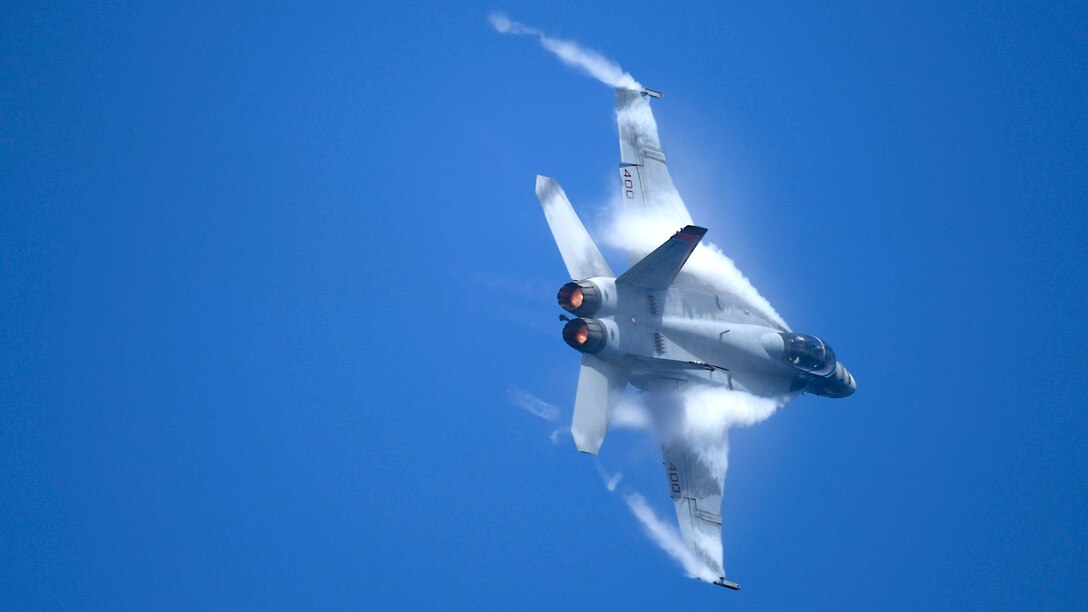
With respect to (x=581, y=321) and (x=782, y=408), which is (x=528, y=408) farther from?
(x=782, y=408)

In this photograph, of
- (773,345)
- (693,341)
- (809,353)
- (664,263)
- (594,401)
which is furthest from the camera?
(809,353)

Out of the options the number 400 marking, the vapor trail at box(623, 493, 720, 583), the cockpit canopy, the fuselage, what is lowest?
the vapor trail at box(623, 493, 720, 583)

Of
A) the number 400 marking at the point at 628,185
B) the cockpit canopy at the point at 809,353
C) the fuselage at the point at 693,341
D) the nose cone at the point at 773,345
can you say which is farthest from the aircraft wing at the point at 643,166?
the cockpit canopy at the point at 809,353

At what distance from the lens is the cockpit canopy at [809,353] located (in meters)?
25.4

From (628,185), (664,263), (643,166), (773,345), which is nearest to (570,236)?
(664,263)

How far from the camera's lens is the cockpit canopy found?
25375 mm

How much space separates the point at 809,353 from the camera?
25.6 meters

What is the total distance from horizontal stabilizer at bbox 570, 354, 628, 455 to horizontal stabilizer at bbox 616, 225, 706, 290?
1.91 metres

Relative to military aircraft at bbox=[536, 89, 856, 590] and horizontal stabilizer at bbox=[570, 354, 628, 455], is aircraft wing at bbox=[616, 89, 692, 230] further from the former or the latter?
horizontal stabilizer at bbox=[570, 354, 628, 455]

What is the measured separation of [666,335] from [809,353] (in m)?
4.67

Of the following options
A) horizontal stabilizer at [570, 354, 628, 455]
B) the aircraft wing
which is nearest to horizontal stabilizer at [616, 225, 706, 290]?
horizontal stabilizer at [570, 354, 628, 455]

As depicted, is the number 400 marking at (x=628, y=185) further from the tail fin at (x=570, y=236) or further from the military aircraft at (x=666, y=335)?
the tail fin at (x=570, y=236)

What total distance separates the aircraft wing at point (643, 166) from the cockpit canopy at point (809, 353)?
387cm

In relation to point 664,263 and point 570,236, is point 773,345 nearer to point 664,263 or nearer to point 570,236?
point 664,263
